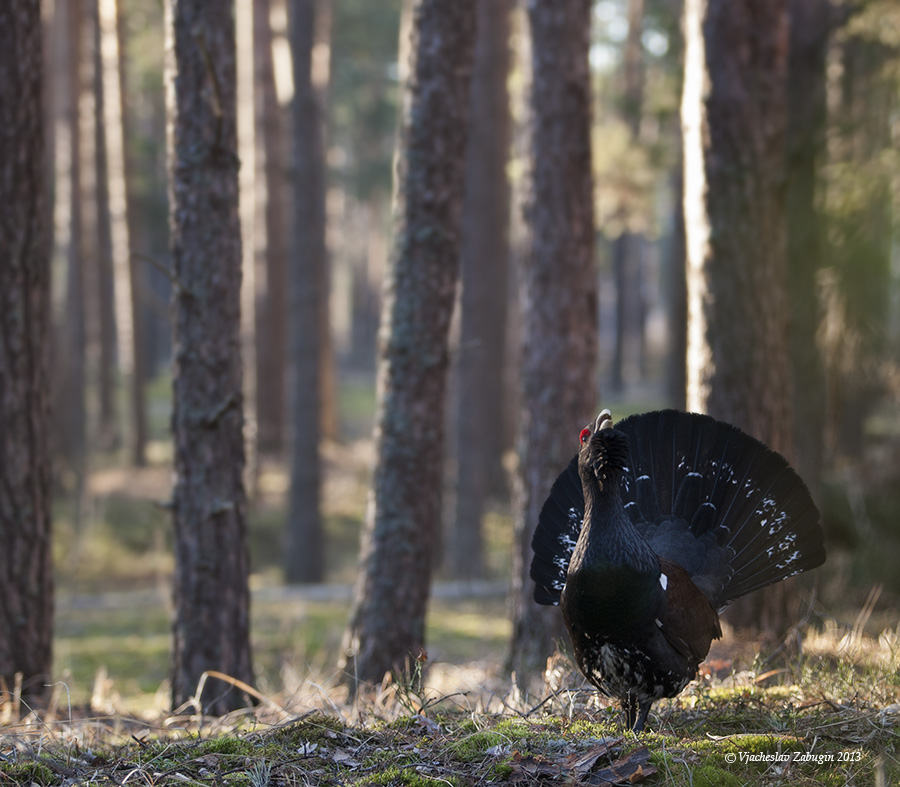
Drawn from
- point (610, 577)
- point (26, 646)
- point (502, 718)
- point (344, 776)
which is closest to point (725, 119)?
point (610, 577)

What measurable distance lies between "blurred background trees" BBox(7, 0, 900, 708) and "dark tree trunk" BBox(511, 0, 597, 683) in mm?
28

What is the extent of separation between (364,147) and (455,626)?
3116 cm

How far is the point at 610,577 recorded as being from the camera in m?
3.80

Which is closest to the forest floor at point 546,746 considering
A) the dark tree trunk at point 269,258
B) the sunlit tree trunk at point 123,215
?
the sunlit tree trunk at point 123,215

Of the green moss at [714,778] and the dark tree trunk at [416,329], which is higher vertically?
the dark tree trunk at [416,329]

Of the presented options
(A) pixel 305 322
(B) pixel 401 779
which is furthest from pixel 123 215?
(B) pixel 401 779

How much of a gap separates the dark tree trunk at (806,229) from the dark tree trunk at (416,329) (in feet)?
13.9

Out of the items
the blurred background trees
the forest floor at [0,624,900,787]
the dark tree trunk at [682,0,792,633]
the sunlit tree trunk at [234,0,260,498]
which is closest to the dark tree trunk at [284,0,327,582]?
the blurred background trees

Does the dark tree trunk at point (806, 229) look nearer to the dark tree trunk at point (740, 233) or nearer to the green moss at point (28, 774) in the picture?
the dark tree trunk at point (740, 233)

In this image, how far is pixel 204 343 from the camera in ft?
19.3

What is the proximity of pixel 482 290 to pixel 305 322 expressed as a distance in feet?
9.81

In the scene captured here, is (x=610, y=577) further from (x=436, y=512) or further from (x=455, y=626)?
(x=455, y=626)

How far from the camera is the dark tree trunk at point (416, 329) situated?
664 cm

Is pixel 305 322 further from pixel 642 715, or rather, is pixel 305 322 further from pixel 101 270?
pixel 642 715
